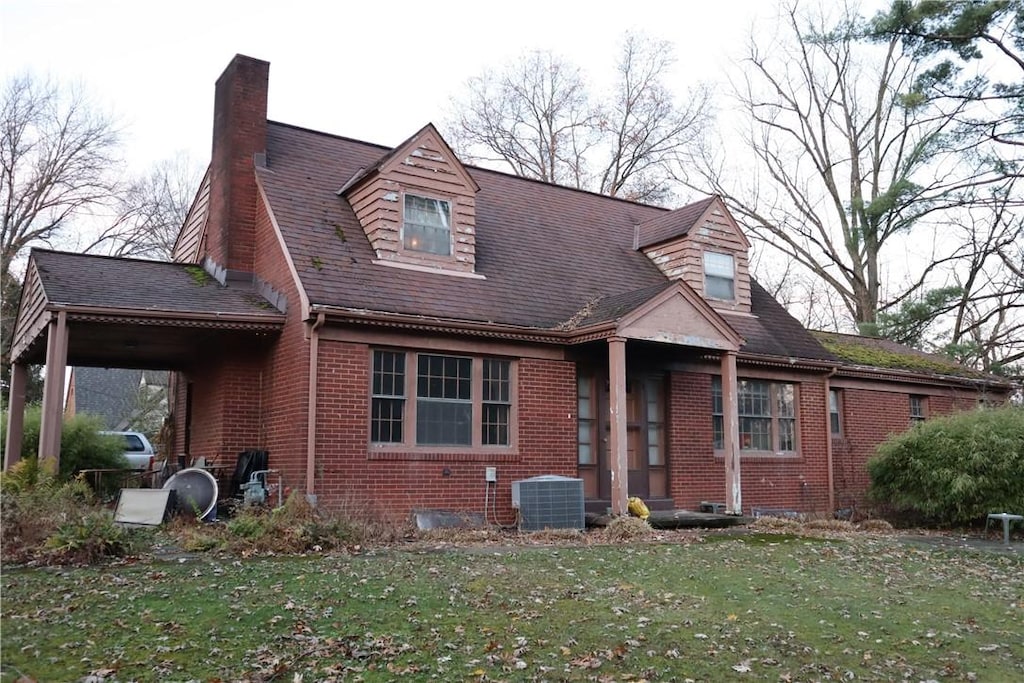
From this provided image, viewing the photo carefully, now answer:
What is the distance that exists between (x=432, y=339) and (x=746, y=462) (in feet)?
22.8

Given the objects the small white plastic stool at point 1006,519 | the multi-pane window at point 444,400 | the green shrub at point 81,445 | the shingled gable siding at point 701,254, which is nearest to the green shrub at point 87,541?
the multi-pane window at point 444,400

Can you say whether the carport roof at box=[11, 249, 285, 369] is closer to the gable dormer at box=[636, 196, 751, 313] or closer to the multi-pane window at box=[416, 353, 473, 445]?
the multi-pane window at box=[416, 353, 473, 445]

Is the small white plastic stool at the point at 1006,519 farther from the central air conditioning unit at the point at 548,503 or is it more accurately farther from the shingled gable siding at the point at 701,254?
the central air conditioning unit at the point at 548,503

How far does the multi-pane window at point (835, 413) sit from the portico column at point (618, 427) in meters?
7.32

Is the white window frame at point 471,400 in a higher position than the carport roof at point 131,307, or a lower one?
lower

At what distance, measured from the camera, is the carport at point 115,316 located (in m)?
11.4

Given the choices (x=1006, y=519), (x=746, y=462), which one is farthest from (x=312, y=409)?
(x=1006, y=519)

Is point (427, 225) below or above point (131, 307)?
above

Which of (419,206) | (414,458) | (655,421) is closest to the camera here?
(414,458)

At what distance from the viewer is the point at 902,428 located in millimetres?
19938

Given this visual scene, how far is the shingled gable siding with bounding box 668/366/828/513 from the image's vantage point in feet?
51.8

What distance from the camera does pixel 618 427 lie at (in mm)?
13234

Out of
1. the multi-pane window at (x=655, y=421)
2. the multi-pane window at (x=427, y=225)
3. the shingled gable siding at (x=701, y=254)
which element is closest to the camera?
the multi-pane window at (x=427, y=225)

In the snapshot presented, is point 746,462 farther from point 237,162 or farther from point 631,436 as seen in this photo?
point 237,162
